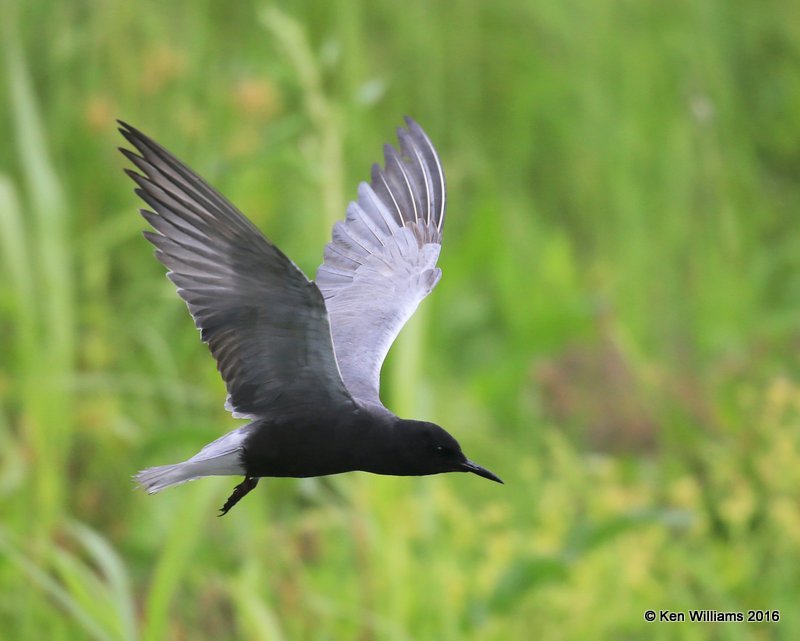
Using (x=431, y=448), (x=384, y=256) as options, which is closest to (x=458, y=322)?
(x=384, y=256)

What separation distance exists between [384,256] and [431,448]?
895 mm

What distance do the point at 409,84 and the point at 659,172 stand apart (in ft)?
4.18

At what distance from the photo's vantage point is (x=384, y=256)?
362 cm

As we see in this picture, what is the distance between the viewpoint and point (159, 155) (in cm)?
269

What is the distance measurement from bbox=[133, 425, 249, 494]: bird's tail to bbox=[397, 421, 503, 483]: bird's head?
0.30 metres

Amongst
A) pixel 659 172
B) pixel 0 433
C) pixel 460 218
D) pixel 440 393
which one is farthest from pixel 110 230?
pixel 659 172

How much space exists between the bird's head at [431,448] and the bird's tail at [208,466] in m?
0.30

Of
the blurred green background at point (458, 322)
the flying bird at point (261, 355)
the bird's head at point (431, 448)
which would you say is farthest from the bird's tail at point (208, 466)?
the blurred green background at point (458, 322)

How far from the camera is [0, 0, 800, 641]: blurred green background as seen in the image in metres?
4.28

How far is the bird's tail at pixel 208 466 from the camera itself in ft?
9.18

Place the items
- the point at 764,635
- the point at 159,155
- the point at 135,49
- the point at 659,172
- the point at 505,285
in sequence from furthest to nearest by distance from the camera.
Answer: the point at 659,172 < the point at 505,285 < the point at 135,49 < the point at 764,635 < the point at 159,155

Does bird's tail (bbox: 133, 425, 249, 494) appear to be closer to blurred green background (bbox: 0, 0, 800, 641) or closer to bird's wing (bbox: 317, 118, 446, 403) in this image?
bird's wing (bbox: 317, 118, 446, 403)

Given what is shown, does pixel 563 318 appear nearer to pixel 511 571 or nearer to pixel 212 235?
pixel 511 571

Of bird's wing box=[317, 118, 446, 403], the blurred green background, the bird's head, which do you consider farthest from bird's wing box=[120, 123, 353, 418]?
the blurred green background
